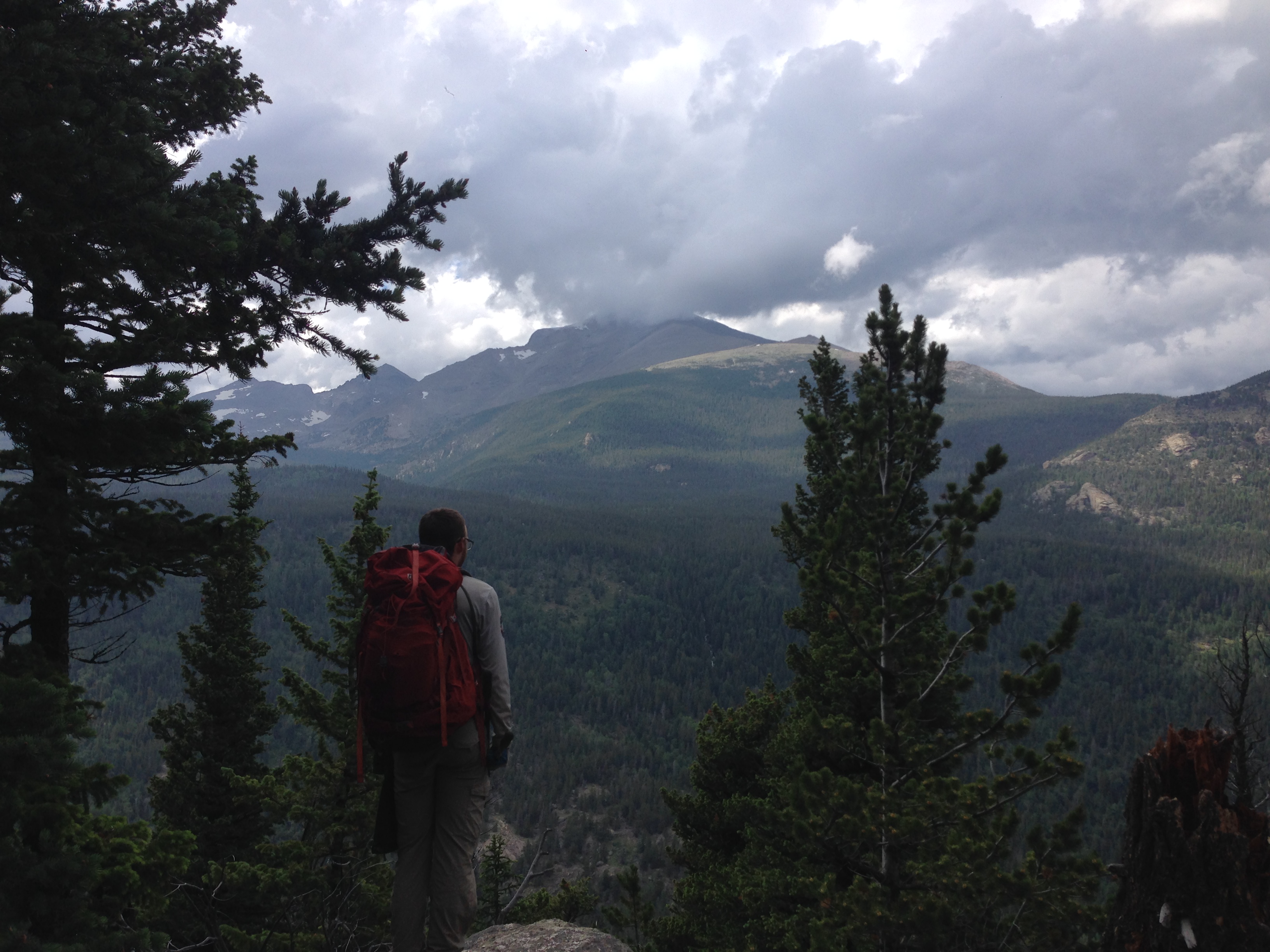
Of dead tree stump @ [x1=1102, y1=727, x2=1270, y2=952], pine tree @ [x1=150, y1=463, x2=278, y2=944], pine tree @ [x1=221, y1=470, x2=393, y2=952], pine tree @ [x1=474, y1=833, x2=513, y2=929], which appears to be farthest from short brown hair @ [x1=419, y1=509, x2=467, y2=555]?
pine tree @ [x1=150, y1=463, x2=278, y2=944]

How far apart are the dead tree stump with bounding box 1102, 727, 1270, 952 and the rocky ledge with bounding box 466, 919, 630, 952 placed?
18.0 feet

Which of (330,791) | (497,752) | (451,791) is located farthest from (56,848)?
(330,791)

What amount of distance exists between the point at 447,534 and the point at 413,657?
3.37ft

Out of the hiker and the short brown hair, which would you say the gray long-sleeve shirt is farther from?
the short brown hair

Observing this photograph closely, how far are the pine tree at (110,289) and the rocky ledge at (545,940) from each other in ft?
18.5

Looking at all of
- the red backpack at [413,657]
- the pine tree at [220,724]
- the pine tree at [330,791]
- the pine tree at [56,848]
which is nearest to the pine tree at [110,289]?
the pine tree at [56,848]

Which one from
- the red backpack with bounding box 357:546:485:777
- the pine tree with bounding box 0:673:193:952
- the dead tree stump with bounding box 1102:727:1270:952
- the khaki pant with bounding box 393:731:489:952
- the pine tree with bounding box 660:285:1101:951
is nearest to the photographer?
the pine tree with bounding box 0:673:193:952

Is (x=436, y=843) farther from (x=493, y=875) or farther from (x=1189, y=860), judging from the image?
(x=493, y=875)

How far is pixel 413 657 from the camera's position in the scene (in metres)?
4.58

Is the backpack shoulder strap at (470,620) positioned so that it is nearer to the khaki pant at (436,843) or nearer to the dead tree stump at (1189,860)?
the khaki pant at (436,843)

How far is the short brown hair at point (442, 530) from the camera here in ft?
17.3

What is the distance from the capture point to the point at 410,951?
497 centimetres

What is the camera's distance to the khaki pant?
16.2ft

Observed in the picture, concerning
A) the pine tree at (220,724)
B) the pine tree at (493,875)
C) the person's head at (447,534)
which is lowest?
the pine tree at (493,875)
